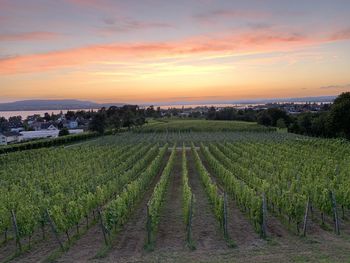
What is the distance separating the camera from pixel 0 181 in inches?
1078

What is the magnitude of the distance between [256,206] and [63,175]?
16.8 metres

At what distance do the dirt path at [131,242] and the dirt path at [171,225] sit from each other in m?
0.65

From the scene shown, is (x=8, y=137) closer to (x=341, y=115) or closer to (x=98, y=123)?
(x=98, y=123)

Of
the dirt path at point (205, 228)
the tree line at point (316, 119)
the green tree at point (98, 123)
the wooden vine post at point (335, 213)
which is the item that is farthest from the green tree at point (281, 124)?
the wooden vine post at point (335, 213)

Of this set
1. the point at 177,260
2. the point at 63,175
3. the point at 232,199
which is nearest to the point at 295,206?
the point at 177,260

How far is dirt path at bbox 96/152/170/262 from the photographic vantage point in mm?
12359

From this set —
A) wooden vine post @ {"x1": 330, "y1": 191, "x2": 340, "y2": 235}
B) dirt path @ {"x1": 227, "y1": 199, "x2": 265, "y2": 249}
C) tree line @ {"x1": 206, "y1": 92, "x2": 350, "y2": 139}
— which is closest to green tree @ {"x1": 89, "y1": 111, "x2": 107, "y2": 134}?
tree line @ {"x1": 206, "y1": 92, "x2": 350, "y2": 139}

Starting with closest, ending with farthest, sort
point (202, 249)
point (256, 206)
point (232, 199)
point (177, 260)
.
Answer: point (177, 260) < point (202, 249) < point (256, 206) < point (232, 199)

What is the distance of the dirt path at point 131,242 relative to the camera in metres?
12.4

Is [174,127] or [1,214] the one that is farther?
[174,127]

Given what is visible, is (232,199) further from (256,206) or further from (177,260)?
(177,260)

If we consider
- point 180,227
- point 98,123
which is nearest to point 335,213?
point 180,227

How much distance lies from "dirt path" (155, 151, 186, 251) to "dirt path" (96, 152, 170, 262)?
2.14 feet

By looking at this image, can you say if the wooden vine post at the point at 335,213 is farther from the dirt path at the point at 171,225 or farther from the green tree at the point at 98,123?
the green tree at the point at 98,123
